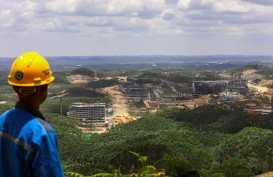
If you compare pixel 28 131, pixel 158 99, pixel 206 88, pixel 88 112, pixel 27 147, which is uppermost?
pixel 28 131

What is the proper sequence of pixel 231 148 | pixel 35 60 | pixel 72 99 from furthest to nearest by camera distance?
pixel 72 99
pixel 231 148
pixel 35 60

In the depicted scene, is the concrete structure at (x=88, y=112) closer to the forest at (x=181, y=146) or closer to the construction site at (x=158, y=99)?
the construction site at (x=158, y=99)

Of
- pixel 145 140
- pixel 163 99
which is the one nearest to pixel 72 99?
pixel 163 99

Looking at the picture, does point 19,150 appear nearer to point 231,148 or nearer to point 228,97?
point 231,148

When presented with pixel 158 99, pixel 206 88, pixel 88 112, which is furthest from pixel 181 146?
pixel 206 88

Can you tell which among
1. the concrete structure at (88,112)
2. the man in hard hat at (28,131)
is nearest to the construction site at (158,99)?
the concrete structure at (88,112)

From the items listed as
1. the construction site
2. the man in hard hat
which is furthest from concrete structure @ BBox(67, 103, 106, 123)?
the man in hard hat

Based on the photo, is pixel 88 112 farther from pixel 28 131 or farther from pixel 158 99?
pixel 28 131
